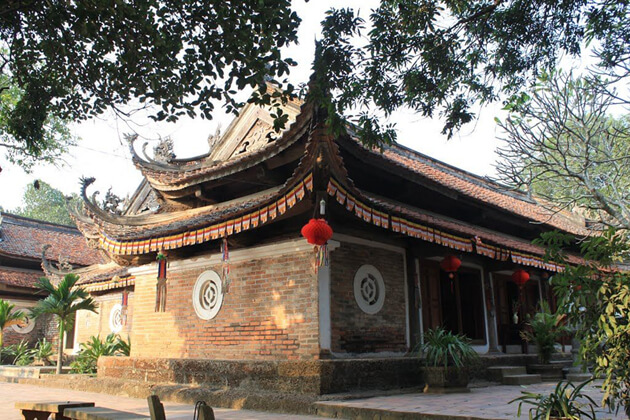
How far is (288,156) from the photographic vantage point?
8781 mm

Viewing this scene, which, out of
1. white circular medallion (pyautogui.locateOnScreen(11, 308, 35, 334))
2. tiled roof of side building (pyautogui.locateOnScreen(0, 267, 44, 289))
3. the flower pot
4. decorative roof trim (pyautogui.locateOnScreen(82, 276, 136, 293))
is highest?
tiled roof of side building (pyautogui.locateOnScreen(0, 267, 44, 289))

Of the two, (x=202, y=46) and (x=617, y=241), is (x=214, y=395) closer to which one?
(x=202, y=46)

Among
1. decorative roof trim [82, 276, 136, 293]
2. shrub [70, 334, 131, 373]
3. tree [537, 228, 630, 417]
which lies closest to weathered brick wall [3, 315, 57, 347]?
decorative roof trim [82, 276, 136, 293]

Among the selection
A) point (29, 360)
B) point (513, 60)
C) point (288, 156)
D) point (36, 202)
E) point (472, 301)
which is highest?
point (36, 202)

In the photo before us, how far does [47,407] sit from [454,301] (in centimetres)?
773

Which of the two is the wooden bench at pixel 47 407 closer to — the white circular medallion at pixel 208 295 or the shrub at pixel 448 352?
the white circular medallion at pixel 208 295

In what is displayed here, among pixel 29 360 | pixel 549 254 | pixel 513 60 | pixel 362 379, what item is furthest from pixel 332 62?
pixel 29 360

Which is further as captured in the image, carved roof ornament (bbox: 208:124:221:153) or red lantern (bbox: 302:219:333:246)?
carved roof ornament (bbox: 208:124:221:153)

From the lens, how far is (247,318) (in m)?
8.60

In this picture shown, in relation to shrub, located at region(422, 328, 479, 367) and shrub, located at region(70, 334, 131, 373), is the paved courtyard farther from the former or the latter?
shrub, located at region(70, 334, 131, 373)

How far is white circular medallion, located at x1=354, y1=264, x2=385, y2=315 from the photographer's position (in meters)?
8.38

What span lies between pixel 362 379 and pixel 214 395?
2.30m

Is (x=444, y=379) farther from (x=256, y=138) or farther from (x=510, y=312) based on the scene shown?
(x=256, y=138)

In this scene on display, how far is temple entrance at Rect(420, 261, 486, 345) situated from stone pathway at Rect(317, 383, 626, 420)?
2305 mm
